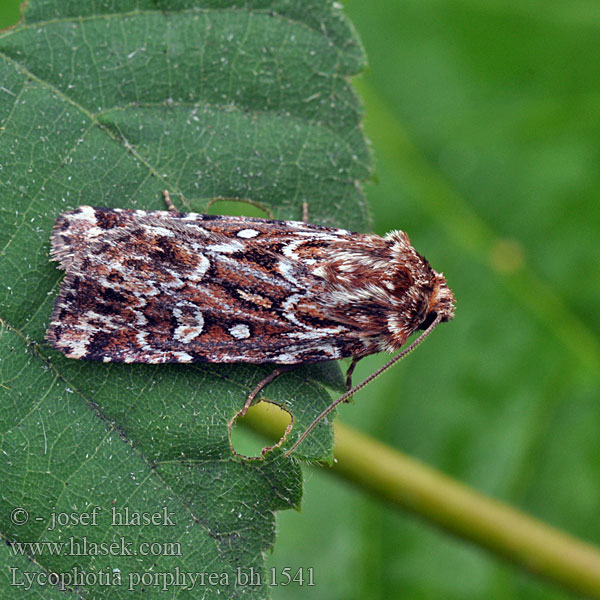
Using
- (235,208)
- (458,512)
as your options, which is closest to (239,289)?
(235,208)

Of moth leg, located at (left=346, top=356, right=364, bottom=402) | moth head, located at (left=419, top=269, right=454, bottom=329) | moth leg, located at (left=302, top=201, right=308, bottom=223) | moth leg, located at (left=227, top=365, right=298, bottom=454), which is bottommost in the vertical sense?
moth leg, located at (left=227, top=365, right=298, bottom=454)

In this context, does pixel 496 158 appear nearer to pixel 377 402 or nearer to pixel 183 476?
pixel 377 402

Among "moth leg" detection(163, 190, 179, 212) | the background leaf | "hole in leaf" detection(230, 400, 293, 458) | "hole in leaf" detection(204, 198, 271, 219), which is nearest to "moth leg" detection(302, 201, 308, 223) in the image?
"hole in leaf" detection(204, 198, 271, 219)

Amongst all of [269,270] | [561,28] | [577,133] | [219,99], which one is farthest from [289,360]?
[561,28]

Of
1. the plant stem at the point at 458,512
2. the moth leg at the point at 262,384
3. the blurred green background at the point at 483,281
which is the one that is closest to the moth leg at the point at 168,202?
the moth leg at the point at 262,384

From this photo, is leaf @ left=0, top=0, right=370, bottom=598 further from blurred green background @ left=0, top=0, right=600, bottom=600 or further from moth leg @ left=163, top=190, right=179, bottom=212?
blurred green background @ left=0, top=0, right=600, bottom=600

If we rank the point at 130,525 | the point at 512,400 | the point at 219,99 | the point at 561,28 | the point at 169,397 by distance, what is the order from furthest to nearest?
the point at 561,28, the point at 512,400, the point at 219,99, the point at 169,397, the point at 130,525
